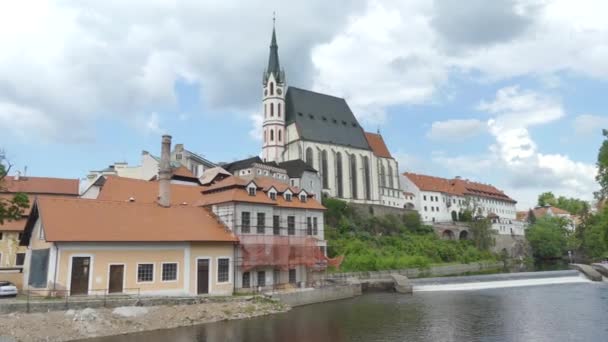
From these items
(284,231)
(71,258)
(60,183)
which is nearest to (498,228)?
(284,231)

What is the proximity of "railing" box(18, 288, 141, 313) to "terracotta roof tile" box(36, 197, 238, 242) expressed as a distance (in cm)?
317

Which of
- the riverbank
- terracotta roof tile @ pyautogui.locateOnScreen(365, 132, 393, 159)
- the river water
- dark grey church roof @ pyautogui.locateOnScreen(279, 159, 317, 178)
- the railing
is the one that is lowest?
the river water

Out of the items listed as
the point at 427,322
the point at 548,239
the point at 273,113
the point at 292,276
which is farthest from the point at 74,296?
the point at 548,239

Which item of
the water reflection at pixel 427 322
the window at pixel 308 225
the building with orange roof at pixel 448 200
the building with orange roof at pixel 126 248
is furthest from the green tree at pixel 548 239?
the building with orange roof at pixel 126 248

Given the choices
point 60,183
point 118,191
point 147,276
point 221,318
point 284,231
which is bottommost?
point 221,318

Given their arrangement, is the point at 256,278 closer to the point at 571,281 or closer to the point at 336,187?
the point at 571,281

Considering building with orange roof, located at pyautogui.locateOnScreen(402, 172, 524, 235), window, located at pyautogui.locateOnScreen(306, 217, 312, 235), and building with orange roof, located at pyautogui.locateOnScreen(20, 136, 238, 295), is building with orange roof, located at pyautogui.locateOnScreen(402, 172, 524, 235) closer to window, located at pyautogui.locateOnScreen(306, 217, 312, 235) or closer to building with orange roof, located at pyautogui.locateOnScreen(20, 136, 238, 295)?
window, located at pyautogui.locateOnScreen(306, 217, 312, 235)

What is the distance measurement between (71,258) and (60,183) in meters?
40.0

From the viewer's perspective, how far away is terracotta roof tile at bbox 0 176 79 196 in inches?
2384

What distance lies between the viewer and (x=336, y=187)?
93125mm

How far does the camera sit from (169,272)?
31.8 metres

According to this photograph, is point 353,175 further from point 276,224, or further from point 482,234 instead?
point 276,224

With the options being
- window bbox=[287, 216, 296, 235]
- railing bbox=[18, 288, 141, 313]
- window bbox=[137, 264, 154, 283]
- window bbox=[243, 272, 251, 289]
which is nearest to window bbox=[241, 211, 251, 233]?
window bbox=[243, 272, 251, 289]

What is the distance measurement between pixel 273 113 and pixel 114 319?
7076 centimetres
